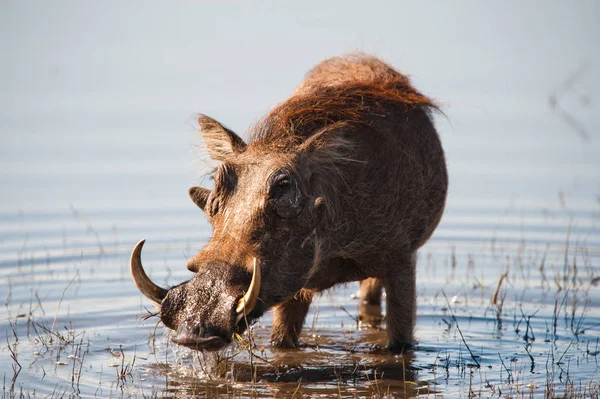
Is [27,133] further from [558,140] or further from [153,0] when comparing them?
[153,0]

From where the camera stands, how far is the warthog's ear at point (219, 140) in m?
6.54

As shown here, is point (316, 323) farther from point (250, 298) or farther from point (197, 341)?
point (197, 341)

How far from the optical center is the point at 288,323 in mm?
7527

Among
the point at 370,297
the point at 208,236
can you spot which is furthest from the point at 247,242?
the point at 208,236

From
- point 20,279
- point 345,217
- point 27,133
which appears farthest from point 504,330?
point 27,133

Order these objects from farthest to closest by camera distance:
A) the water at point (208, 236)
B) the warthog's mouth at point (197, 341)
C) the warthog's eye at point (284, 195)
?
the water at point (208, 236)
the warthog's eye at point (284, 195)
the warthog's mouth at point (197, 341)

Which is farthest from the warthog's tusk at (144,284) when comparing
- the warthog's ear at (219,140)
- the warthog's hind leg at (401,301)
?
the warthog's hind leg at (401,301)

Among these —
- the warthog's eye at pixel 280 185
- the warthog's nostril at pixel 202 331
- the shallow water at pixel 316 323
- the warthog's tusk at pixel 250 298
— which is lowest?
the shallow water at pixel 316 323

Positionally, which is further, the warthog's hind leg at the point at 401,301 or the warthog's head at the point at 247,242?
the warthog's hind leg at the point at 401,301

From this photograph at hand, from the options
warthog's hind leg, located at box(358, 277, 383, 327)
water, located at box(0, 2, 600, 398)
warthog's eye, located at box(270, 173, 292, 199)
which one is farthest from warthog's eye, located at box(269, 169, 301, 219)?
warthog's hind leg, located at box(358, 277, 383, 327)

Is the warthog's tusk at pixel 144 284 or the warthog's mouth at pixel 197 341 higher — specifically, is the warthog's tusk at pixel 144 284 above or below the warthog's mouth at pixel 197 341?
above

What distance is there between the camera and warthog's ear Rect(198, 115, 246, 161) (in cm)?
654

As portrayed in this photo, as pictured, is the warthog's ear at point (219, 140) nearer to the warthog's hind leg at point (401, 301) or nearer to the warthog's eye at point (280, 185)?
the warthog's eye at point (280, 185)

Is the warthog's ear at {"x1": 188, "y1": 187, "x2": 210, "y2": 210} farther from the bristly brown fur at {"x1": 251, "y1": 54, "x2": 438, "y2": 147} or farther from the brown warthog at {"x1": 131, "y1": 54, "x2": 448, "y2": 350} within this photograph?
the bristly brown fur at {"x1": 251, "y1": 54, "x2": 438, "y2": 147}
